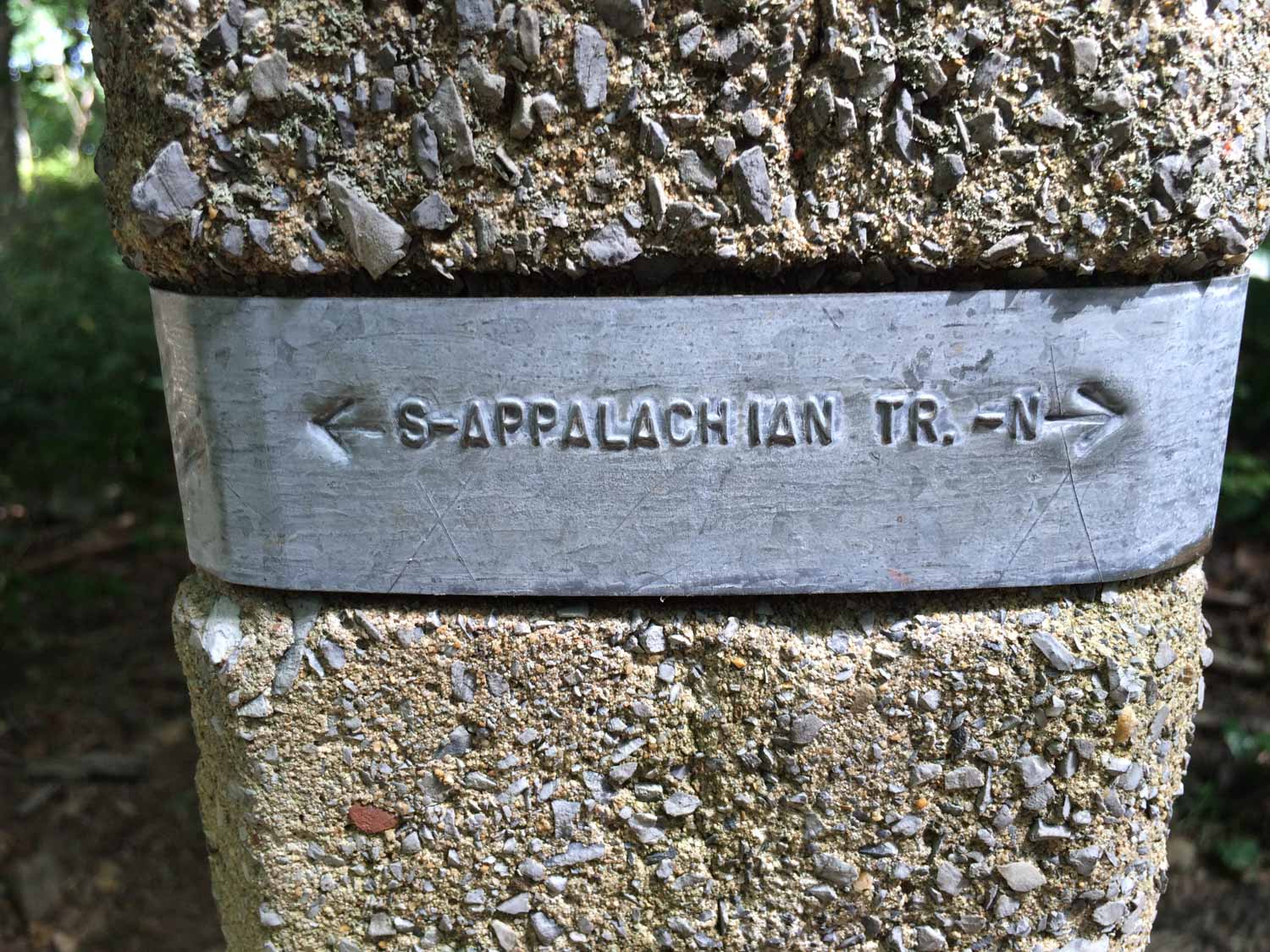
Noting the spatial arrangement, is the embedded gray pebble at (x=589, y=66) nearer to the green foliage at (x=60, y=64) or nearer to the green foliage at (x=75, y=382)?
the green foliage at (x=60, y=64)

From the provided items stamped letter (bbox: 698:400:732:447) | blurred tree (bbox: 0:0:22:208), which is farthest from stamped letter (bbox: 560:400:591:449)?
blurred tree (bbox: 0:0:22:208)

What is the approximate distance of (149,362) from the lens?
3213mm

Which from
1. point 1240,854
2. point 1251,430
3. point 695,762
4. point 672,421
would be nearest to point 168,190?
point 672,421

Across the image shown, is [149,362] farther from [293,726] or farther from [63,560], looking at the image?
[293,726]

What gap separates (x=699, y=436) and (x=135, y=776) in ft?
7.02

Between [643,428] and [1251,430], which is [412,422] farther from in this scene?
[1251,430]

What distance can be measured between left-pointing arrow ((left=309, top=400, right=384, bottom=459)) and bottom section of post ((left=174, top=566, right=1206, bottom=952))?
17cm

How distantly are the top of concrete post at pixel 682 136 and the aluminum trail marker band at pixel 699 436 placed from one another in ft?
0.15

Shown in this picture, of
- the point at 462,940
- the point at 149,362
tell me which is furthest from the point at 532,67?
the point at 149,362

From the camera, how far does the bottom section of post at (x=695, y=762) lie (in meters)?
1.00

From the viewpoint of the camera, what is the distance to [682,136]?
34.6 inches

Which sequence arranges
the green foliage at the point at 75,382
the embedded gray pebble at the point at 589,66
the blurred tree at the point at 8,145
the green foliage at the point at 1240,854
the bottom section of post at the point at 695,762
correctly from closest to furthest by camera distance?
1. the embedded gray pebble at the point at 589,66
2. the bottom section of post at the point at 695,762
3. the green foliage at the point at 1240,854
4. the green foliage at the point at 75,382
5. the blurred tree at the point at 8,145

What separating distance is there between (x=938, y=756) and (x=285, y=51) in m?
0.87

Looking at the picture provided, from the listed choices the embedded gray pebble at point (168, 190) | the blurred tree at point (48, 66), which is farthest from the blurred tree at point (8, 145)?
the embedded gray pebble at point (168, 190)
